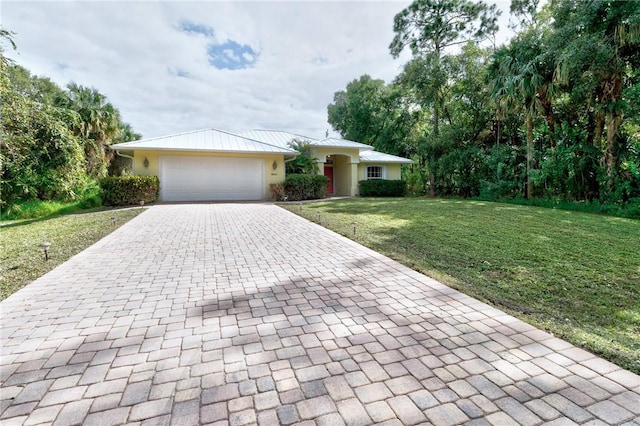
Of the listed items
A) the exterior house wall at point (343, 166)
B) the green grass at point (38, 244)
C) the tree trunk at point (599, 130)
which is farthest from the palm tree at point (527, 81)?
the green grass at point (38, 244)

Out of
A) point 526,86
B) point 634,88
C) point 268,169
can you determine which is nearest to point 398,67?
point 526,86

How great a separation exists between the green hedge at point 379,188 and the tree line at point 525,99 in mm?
2331

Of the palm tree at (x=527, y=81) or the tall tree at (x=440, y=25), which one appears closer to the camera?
the palm tree at (x=527, y=81)

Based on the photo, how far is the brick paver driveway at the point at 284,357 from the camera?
190cm

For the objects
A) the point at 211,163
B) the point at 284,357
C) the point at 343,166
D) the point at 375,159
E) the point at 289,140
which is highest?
the point at 289,140

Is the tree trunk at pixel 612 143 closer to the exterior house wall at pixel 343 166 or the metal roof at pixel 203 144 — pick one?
the exterior house wall at pixel 343 166

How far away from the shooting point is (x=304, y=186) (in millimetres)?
16344

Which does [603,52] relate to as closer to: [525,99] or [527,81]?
[527,81]

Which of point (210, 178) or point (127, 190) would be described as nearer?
point (127, 190)

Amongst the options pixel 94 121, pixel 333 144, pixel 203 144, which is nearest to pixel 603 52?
pixel 333 144

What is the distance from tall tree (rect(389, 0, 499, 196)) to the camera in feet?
67.1

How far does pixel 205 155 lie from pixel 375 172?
36.5 ft

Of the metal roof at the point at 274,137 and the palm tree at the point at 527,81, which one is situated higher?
the palm tree at the point at 527,81

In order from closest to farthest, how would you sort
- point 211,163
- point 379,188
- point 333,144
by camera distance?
point 211,163 → point 333,144 → point 379,188
